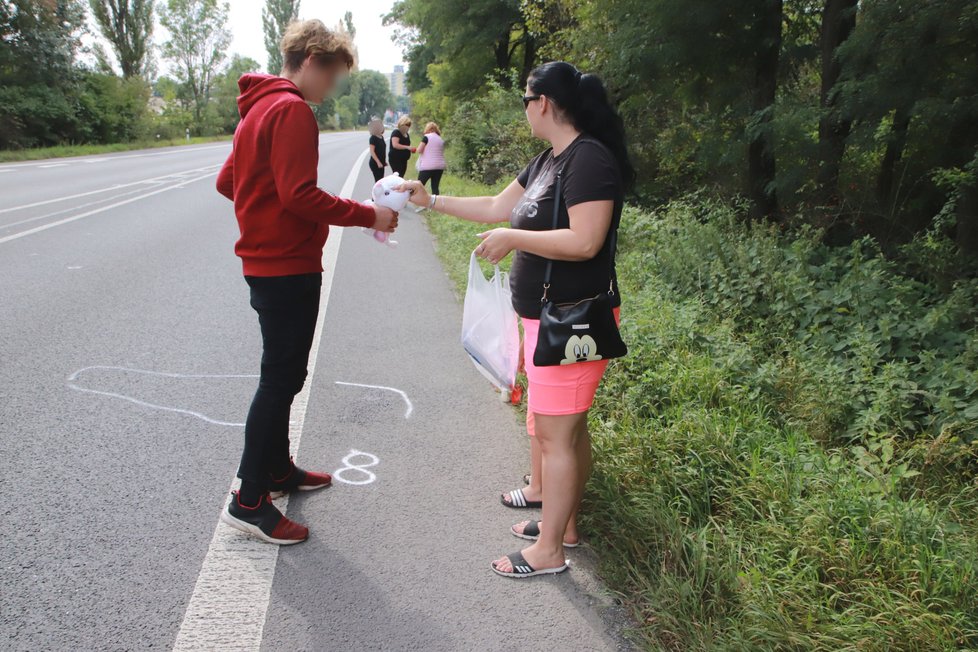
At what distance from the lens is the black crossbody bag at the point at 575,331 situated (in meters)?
2.54

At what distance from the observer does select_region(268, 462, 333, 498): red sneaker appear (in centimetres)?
323

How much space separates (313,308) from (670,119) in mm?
10072

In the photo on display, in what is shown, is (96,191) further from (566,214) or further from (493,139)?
(566,214)

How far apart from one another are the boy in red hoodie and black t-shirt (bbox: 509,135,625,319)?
642 mm

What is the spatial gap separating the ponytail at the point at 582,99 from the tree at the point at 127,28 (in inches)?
1999

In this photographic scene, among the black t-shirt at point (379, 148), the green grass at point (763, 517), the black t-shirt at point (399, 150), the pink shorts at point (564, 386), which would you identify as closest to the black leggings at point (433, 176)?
the black t-shirt at point (399, 150)

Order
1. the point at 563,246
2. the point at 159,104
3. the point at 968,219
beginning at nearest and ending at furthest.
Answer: the point at 563,246, the point at 968,219, the point at 159,104

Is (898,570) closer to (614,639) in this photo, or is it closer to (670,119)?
(614,639)

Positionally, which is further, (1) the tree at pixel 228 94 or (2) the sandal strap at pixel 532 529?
(1) the tree at pixel 228 94

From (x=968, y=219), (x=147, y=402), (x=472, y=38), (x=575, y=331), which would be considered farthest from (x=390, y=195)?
(x=472, y=38)

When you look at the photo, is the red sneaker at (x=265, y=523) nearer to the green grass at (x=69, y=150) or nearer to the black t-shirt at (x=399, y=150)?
the black t-shirt at (x=399, y=150)

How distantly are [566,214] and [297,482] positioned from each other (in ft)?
5.76

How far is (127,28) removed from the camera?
46094mm

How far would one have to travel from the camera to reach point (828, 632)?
83.3 inches
